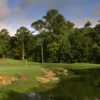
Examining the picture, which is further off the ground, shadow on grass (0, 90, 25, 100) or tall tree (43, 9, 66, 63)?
tall tree (43, 9, 66, 63)

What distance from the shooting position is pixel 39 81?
17.1 metres

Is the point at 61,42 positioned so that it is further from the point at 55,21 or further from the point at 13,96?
the point at 13,96

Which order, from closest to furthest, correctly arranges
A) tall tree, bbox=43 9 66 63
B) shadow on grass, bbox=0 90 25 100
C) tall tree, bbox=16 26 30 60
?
shadow on grass, bbox=0 90 25 100, tall tree, bbox=43 9 66 63, tall tree, bbox=16 26 30 60

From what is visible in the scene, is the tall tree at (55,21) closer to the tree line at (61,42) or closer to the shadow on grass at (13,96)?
the tree line at (61,42)

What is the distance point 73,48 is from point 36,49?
822 inches

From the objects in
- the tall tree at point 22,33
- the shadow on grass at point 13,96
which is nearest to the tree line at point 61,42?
the tall tree at point 22,33

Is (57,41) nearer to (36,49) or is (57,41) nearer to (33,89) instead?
(36,49)

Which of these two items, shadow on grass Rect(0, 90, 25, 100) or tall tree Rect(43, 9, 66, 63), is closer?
shadow on grass Rect(0, 90, 25, 100)

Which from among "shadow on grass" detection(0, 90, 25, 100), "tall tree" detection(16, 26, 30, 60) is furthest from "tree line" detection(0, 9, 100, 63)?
"shadow on grass" detection(0, 90, 25, 100)

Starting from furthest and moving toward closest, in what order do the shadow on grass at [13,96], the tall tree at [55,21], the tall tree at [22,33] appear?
the tall tree at [22,33] → the tall tree at [55,21] → the shadow on grass at [13,96]

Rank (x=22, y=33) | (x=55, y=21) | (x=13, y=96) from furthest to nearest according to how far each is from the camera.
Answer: (x=22, y=33) → (x=55, y=21) → (x=13, y=96)

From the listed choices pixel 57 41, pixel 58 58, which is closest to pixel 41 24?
pixel 57 41

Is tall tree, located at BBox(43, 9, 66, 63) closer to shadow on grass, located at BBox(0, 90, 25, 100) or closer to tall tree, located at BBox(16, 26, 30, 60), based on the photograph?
tall tree, located at BBox(16, 26, 30, 60)

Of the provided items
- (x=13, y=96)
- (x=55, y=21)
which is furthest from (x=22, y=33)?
(x=13, y=96)
